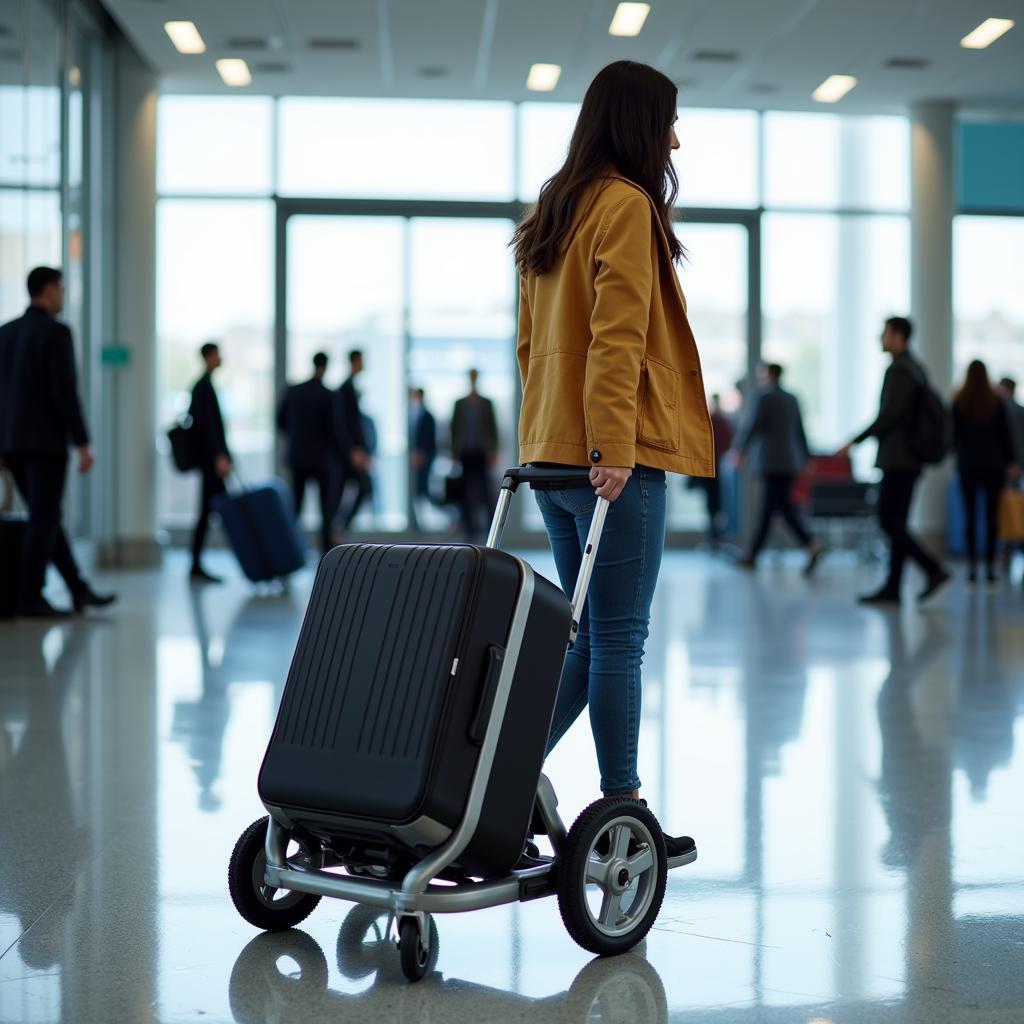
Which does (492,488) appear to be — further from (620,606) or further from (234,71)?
(620,606)

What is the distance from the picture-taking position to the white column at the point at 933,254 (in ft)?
45.0

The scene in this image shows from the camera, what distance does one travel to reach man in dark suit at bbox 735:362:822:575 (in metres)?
11.9

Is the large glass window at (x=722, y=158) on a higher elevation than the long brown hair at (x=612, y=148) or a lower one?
higher

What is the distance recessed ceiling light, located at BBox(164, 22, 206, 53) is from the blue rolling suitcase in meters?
4.03

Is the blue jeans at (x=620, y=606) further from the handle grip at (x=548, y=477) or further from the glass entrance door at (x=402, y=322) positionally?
the glass entrance door at (x=402, y=322)

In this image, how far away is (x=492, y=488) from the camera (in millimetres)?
13812

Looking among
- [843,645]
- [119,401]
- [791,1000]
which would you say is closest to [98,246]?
[119,401]

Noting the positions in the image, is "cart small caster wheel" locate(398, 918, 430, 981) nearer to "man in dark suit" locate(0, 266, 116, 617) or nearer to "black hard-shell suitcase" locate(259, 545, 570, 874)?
"black hard-shell suitcase" locate(259, 545, 570, 874)

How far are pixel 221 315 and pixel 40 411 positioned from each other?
22.1ft

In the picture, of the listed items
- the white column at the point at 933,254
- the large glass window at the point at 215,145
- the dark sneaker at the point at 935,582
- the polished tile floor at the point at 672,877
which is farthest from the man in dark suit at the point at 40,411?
the white column at the point at 933,254

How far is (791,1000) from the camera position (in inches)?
88.4

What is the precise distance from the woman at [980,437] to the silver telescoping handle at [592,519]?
8.10m

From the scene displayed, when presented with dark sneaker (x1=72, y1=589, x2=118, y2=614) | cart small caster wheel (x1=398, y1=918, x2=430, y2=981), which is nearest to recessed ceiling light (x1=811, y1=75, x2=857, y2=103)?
dark sneaker (x1=72, y1=589, x2=118, y2=614)

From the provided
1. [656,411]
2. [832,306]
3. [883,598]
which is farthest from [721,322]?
[656,411]
